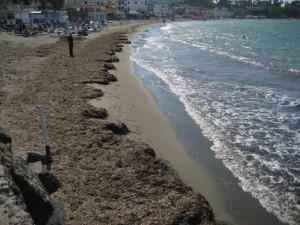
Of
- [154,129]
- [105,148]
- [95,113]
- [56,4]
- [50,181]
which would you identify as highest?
[56,4]

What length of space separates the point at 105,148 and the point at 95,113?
3.47m

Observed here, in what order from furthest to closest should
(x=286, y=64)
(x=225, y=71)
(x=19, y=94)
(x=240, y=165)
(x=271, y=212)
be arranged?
1. (x=286, y=64)
2. (x=225, y=71)
3. (x=19, y=94)
4. (x=240, y=165)
5. (x=271, y=212)

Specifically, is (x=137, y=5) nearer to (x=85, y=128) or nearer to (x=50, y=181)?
(x=85, y=128)

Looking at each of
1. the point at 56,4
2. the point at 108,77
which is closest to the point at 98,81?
the point at 108,77

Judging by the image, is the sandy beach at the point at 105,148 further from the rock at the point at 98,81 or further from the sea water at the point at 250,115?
the sea water at the point at 250,115

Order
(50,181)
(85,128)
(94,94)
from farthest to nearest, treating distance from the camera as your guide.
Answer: (94,94), (85,128), (50,181)

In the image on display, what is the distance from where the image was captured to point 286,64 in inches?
1291

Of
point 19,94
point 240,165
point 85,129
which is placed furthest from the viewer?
point 19,94

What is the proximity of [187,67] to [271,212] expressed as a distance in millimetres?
22069

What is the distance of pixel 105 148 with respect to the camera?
33.7 ft

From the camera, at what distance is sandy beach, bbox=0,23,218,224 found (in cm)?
732

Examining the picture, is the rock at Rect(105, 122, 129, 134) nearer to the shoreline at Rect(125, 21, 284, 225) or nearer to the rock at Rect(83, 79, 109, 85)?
the shoreline at Rect(125, 21, 284, 225)

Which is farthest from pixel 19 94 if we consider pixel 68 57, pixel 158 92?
pixel 68 57

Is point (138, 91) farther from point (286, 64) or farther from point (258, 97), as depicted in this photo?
point (286, 64)
